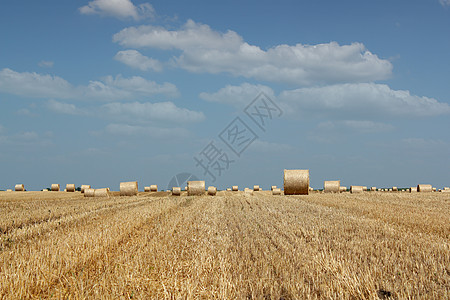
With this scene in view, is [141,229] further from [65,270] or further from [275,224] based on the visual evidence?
[65,270]

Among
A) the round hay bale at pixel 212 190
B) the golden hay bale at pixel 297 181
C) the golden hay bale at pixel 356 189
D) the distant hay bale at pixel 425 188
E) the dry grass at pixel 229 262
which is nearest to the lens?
the dry grass at pixel 229 262

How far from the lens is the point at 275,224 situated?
9227 mm

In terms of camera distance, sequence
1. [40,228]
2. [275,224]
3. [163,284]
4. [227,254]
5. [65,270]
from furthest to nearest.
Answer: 1. [275,224]
2. [40,228]
3. [227,254]
4. [65,270]
5. [163,284]

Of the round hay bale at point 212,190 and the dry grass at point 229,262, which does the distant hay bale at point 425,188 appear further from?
the dry grass at point 229,262

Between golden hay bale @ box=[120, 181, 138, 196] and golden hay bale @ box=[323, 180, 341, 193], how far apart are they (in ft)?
47.7

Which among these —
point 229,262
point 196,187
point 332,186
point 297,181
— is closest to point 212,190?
point 196,187

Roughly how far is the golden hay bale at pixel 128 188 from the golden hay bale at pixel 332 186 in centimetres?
1454

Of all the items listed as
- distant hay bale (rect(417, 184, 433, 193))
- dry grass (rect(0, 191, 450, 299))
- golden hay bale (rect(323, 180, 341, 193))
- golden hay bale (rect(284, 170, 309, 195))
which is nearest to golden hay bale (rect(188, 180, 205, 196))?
golden hay bale (rect(284, 170, 309, 195))

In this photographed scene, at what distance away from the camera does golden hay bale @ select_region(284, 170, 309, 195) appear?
23.8 m

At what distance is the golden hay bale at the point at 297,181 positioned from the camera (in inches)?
936

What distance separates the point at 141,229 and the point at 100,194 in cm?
2281

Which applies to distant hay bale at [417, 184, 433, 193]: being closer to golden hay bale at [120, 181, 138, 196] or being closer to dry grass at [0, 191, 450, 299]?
golden hay bale at [120, 181, 138, 196]

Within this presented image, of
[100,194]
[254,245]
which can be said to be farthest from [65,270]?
[100,194]

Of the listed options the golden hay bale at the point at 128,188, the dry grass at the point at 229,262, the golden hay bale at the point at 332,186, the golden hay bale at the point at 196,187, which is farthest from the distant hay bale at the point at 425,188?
the dry grass at the point at 229,262
